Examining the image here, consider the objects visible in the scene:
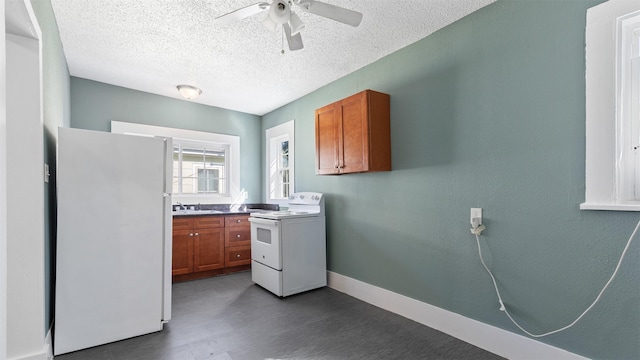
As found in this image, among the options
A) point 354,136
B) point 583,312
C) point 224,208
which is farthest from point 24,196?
point 583,312

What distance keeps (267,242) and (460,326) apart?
6.89 ft

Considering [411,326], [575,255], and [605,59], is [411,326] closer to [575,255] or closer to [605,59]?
[575,255]

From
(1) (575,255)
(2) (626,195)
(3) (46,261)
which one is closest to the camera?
(2) (626,195)

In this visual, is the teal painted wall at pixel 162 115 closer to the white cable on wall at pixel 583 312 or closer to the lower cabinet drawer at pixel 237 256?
the lower cabinet drawer at pixel 237 256

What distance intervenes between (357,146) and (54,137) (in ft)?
8.26

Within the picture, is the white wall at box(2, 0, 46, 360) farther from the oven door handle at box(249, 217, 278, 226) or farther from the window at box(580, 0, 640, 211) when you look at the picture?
the window at box(580, 0, 640, 211)

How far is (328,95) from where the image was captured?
3.87 metres

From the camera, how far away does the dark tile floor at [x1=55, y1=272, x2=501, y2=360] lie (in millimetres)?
2170

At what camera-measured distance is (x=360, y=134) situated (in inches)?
115

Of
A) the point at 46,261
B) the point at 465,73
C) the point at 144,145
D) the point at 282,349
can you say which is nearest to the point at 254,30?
the point at 144,145

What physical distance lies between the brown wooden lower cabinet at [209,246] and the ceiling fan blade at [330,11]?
10.4 feet

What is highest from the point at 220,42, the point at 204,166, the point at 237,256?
the point at 220,42

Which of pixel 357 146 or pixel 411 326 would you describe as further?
pixel 357 146

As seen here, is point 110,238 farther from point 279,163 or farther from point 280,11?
point 279,163
